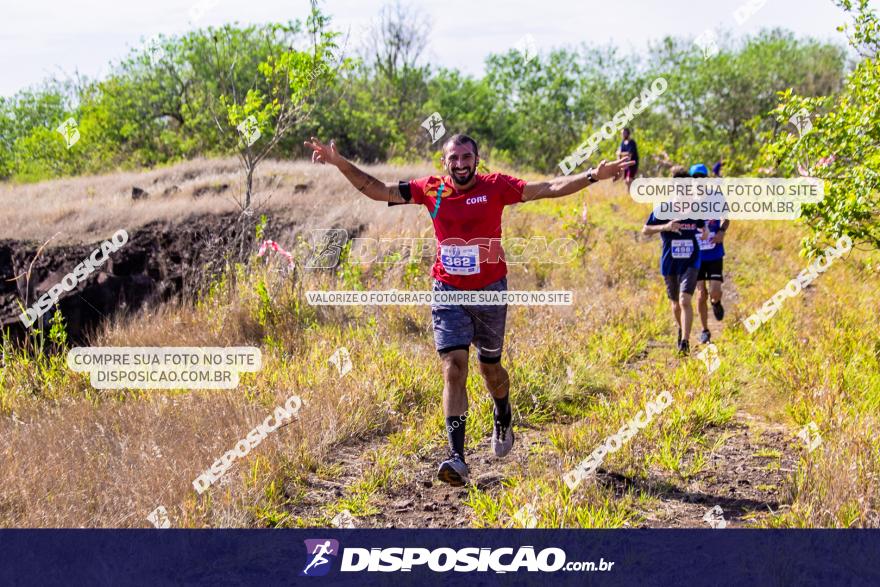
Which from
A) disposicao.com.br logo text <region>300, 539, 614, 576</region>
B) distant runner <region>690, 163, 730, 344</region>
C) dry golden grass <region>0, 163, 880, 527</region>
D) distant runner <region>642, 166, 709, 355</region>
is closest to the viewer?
disposicao.com.br logo text <region>300, 539, 614, 576</region>

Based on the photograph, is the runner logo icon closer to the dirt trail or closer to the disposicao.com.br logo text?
the disposicao.com.br logo text

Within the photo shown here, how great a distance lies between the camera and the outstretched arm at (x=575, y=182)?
4.66 metres

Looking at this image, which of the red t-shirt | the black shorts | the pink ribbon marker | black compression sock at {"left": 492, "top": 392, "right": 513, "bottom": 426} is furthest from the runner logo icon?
the black shorts

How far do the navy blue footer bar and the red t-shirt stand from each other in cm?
159

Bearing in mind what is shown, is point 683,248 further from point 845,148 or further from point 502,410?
point 502,410

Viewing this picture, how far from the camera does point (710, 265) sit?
27.1 ft


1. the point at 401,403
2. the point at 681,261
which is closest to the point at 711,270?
the point at 681,261

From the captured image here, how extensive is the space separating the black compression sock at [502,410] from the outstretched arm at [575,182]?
1.36 metres

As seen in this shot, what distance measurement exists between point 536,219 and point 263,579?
973 cm

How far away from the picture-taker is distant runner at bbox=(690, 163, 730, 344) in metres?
7.99

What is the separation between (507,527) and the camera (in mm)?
4180

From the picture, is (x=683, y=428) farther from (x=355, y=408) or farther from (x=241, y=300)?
(x=241, y=300)

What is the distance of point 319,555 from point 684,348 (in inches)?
186

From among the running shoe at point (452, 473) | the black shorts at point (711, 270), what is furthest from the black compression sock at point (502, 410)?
the black shorts at point (711, 270)
